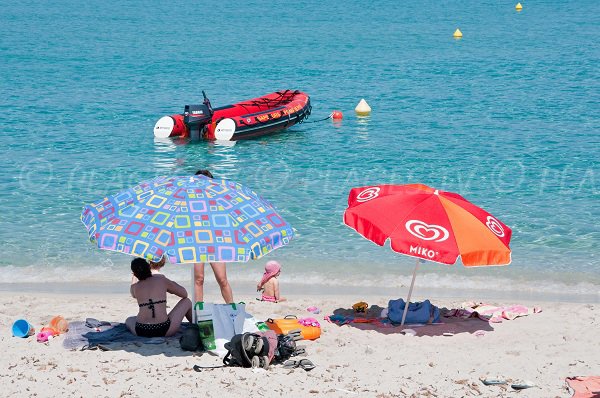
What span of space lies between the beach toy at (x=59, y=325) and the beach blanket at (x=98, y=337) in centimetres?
6

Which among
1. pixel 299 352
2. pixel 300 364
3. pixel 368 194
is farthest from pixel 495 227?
pixel 300 364

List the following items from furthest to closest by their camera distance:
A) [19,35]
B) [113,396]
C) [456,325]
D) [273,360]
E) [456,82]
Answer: [19,35] → [456,82] → [456,325] → [273,360] → [113,396]

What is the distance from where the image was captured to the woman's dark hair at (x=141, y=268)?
850 centimetres

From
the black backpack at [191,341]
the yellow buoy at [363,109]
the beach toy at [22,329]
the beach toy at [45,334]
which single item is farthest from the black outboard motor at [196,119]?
the black backpack at [191,341]

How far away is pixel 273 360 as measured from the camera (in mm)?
8094

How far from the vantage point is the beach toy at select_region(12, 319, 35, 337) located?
884 centimetres

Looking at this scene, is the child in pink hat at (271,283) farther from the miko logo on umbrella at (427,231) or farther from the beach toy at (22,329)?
the beach toy at (22,329)

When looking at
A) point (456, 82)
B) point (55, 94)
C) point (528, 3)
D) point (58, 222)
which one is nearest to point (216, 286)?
point (58, 222)

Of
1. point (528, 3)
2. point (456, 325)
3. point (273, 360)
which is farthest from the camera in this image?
point (528, 3)

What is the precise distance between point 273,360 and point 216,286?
13.9 feet

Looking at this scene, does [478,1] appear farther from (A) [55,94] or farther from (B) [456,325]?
(B) [456,325]

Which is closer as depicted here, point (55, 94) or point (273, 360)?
point (273, 360)

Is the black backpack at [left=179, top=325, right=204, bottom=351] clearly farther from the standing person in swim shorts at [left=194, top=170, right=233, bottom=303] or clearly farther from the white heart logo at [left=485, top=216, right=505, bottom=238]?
the white heart logo at [left=485, top=216, right=505, bottom=238]

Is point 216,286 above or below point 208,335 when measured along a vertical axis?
below
